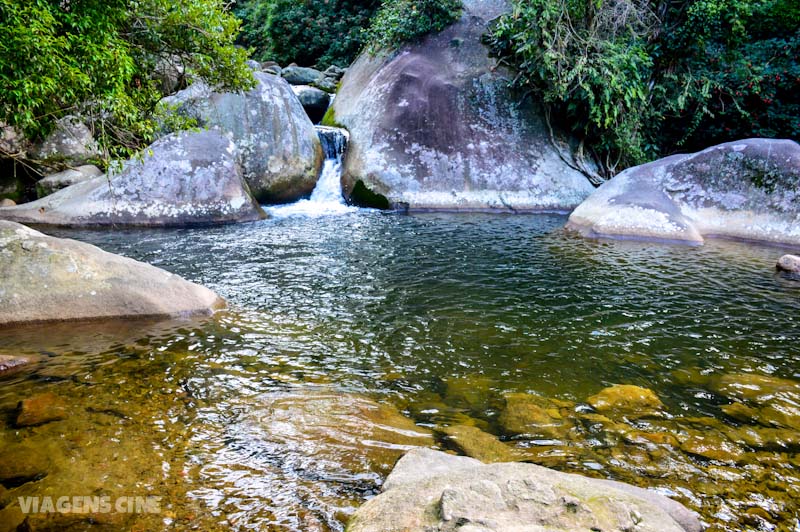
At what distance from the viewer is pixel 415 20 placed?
19.2 metres

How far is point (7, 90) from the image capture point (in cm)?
530

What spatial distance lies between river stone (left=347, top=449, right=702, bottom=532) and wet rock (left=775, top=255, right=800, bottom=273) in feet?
30.0

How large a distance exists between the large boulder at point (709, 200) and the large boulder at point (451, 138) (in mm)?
3251

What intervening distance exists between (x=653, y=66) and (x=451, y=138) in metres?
7.27

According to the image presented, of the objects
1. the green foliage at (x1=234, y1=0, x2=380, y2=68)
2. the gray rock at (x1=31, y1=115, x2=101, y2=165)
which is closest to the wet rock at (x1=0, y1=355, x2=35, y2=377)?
the gray rock at (x1=31, y1=115, x2=101, y2=165)

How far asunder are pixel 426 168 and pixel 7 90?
12910 mm

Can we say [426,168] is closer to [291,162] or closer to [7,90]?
[291,162]

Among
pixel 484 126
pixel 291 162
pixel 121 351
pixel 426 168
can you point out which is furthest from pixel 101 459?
Result: pixel 484 126

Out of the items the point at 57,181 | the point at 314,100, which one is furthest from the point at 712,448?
the point at 314,100

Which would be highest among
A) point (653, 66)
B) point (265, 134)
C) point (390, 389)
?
point (653, 66)

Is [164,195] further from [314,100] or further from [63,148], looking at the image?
[314,100]

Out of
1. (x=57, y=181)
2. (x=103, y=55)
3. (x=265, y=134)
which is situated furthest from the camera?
(x=265, y=134)

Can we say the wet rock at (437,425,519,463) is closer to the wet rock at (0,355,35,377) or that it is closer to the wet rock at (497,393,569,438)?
the wet rock at (497,393,569,438)

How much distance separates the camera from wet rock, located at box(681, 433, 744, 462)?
440 cm
